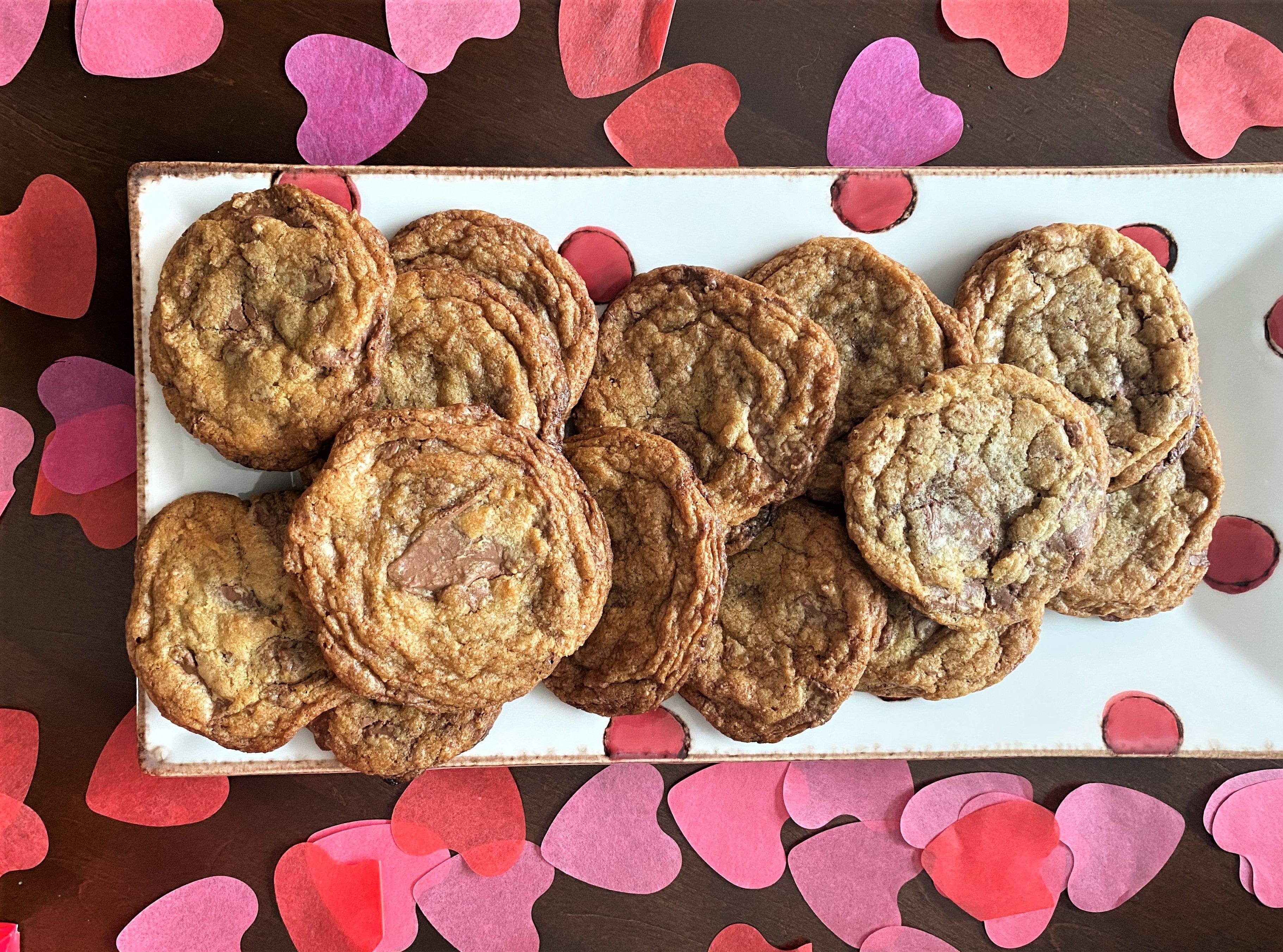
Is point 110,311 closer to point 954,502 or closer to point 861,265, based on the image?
point 861,265

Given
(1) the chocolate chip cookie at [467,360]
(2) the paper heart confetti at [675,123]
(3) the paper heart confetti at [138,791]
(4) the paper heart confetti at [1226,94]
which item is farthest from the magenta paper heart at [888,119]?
(3) the paper heart confetti at [138,791]

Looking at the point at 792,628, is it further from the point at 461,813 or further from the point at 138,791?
the point at 138,791

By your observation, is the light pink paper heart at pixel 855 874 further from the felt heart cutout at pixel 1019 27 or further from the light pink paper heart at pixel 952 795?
the felt heart cutout at pixel 1019 27

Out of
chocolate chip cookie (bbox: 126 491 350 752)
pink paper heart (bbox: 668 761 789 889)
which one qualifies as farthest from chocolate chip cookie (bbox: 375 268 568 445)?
pink paper heart (bbox: 668 761 789 889)

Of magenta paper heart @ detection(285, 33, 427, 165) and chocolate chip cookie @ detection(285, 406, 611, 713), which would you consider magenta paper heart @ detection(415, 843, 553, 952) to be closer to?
chocolate chip cookie @ detection(285, 406, 611, 713)

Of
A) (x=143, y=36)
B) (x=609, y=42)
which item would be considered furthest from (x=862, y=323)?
(x=143, y=36)

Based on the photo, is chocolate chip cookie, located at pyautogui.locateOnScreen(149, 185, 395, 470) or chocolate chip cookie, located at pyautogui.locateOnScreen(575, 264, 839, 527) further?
chocolate chip cookie, located at pyautogui.locateOnScreen(575, 264, 839, 527)

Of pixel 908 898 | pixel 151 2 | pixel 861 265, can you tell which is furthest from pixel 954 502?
pixel 151 2
